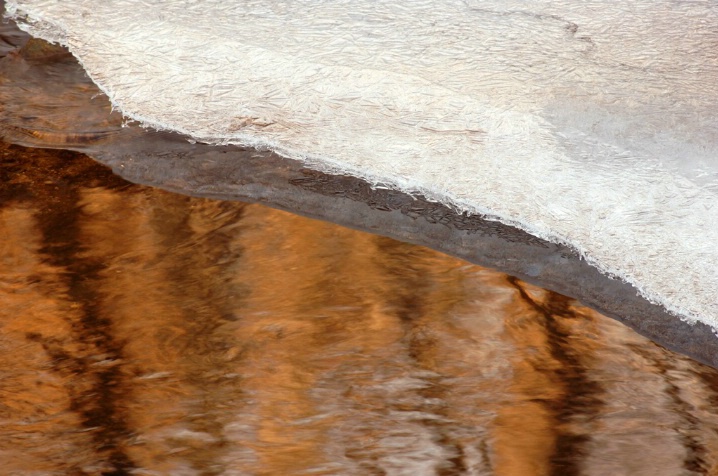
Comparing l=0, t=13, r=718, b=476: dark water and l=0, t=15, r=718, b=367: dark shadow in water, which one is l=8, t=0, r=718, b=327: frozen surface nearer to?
l=0, t=15, r=718, b=367: dark shadow in water

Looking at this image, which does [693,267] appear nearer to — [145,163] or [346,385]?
[346,385]

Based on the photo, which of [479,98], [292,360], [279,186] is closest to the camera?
[292,360]

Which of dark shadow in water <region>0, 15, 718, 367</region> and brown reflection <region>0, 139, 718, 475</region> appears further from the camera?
dark shadow in water <region>0, 15, 718, 367</region>

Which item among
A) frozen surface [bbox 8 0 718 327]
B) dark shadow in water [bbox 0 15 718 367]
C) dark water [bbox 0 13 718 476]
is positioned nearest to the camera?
dark water [bbox 0 13 718 476]

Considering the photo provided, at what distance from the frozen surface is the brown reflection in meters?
0.18

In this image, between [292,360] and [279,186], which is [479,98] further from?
[292,360]

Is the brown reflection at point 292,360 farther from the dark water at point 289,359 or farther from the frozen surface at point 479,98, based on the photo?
the frozen surface at point 479,98

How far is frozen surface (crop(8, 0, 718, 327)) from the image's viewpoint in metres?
1.54

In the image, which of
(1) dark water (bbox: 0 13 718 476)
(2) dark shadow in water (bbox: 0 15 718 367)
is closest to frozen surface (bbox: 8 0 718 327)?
(2) dark shadow in water (bbox: 0 15 718 367)

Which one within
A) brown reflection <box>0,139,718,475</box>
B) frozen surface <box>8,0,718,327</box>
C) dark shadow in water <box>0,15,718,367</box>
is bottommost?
brown reflection <box>0,139,718,475</box>

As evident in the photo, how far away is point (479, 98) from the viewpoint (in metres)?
1.77

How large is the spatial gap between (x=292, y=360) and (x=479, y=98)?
77 centimetres

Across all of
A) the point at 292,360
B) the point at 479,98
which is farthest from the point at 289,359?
the point at 479,98

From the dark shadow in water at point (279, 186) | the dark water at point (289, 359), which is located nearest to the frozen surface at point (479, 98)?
the dark shadow in water at point (279, 186)
